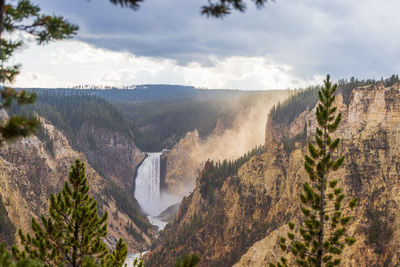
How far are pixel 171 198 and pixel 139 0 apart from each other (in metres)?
137

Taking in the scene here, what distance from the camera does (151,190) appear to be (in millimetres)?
144375

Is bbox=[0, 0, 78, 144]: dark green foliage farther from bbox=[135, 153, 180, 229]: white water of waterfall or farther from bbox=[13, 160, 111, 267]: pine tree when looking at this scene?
bbox=[135, 153, 180, 229]: white water of waterfall

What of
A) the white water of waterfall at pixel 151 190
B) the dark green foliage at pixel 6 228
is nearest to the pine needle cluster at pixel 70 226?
the dark green foliage at pixel 6 228

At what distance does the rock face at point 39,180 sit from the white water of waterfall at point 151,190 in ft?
101

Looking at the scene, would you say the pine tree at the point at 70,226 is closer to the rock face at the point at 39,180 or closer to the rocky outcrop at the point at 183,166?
the rock face at the point at 39,180

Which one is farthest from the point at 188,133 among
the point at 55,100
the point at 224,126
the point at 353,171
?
the point at 353,171

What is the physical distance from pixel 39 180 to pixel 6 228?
33.4 metres

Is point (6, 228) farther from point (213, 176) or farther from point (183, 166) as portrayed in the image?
point (183, 166)

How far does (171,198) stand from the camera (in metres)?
142

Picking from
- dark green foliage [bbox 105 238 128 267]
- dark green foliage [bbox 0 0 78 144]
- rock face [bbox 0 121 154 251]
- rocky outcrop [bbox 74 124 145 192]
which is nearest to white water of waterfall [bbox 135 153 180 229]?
rocky outcrop [bbox 74 124 145 192]

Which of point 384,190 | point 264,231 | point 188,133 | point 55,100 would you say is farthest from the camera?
point 55,100

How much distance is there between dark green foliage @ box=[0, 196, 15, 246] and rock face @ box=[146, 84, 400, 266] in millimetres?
22795

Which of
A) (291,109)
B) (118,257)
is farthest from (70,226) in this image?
(291,109)

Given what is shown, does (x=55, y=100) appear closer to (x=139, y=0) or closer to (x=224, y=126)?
(x=224, y=126)
